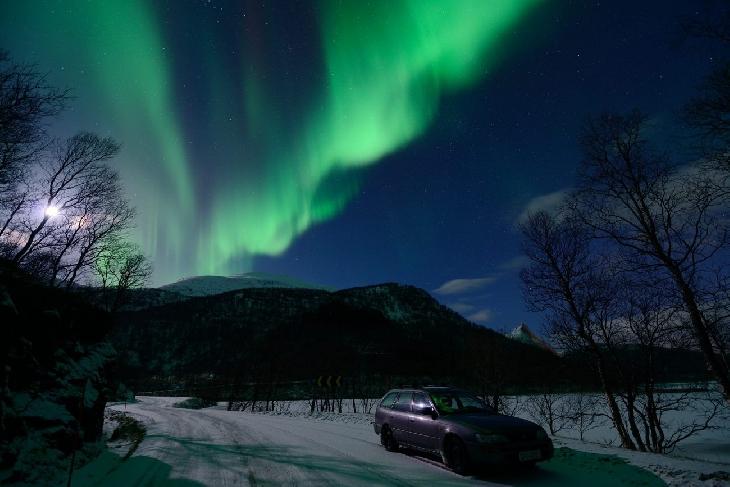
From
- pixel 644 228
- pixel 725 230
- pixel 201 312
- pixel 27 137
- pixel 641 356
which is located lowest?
pixel 641 356

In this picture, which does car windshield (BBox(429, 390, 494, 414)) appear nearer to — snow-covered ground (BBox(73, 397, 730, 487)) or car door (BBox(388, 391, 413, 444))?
car door (BBox(388, 391, 413, 444))

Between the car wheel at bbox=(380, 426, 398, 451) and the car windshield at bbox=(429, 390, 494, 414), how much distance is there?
1929 mm

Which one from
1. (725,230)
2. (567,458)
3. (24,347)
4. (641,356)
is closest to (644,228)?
(725,230)

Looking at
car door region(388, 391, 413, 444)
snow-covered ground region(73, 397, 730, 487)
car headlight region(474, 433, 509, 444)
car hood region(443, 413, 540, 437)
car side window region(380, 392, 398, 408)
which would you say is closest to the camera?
snow-covered ground region(73, 397, 730, 487)

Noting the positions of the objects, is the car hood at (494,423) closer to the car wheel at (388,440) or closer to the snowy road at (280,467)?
the snowy road at (280,467)

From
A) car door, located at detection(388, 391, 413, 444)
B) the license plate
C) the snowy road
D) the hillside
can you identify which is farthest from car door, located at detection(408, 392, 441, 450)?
the hillside

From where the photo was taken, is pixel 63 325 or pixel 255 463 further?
pixel 63 325

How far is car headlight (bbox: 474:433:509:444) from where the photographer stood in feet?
21.9

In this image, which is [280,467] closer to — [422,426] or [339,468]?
[339,468]

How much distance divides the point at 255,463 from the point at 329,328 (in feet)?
498

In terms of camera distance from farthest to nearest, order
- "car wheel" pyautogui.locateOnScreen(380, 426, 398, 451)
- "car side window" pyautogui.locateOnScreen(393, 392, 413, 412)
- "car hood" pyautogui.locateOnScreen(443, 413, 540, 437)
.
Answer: "car wheel" pyautogui.locateOnScreen(380, 426, 398, 451) < "car side window" pyautogui.locateOnScreen(393, 392, 413, 412) < "car hood" pyautogui.locateOnScreen(443, 413, 540, 437)

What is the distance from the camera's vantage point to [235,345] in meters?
149

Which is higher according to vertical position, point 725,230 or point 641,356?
point 725,230

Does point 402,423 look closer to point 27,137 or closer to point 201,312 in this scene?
point 27,137
